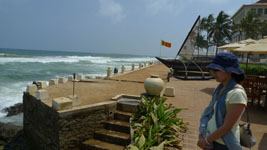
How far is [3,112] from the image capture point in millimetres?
10492

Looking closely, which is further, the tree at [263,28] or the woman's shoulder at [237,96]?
the tree at [263,28]

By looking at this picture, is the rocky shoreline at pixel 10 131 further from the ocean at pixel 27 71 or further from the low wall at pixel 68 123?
the low wall at pixel 68 123

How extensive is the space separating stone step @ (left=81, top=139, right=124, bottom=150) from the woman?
4.05 metres

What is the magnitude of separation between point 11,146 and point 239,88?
29.9 ft

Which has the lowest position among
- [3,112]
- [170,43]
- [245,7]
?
[3,112]

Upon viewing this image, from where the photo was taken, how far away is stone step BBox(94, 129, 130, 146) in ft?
18.2

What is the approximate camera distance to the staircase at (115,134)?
18.2 ft

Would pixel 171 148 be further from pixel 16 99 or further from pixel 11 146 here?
pixel 16 99

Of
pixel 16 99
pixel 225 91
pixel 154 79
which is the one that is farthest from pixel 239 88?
pixel 16 99

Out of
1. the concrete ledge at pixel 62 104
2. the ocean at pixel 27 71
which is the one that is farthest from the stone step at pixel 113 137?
the ocean at pixel 27 71

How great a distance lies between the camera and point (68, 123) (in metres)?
5.66

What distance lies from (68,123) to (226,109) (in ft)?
16.3

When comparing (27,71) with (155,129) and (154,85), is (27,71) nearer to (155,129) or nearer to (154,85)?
(154,85)

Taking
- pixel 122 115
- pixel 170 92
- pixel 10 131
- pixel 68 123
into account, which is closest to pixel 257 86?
pixel 170 92
